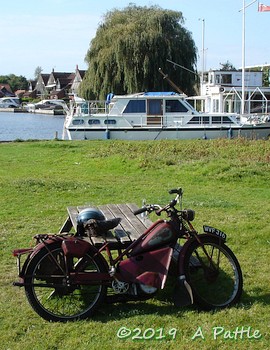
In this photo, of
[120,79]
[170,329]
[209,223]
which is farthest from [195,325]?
[120,79]

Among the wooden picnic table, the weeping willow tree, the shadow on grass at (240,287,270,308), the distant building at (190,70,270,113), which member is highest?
the weeping willow tree

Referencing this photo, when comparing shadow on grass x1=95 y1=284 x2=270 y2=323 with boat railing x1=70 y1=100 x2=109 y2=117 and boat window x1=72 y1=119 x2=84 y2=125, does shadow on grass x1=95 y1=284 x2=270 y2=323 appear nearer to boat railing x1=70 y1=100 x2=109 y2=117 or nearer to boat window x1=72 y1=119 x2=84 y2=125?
boat window x1=72 y1=119 x2=84 y2=125

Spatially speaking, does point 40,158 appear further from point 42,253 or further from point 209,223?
point 42,253

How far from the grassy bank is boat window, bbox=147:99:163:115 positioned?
899cm

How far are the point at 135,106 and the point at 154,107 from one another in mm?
1071

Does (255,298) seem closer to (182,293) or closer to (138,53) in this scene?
(182,293)

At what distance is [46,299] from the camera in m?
4.91

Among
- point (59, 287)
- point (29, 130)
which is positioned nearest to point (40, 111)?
point (29, 130)

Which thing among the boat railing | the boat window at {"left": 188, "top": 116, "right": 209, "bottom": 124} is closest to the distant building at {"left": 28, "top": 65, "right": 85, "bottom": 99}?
the boat railing

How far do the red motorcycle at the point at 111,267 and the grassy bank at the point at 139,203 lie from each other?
0.53 feet

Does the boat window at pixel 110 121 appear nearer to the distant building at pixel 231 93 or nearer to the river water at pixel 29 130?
the river water at pixel 29 130

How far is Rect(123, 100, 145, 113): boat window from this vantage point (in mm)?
29031

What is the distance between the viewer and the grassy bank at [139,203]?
4.23 meters

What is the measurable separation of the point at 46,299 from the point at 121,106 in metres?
24.7
